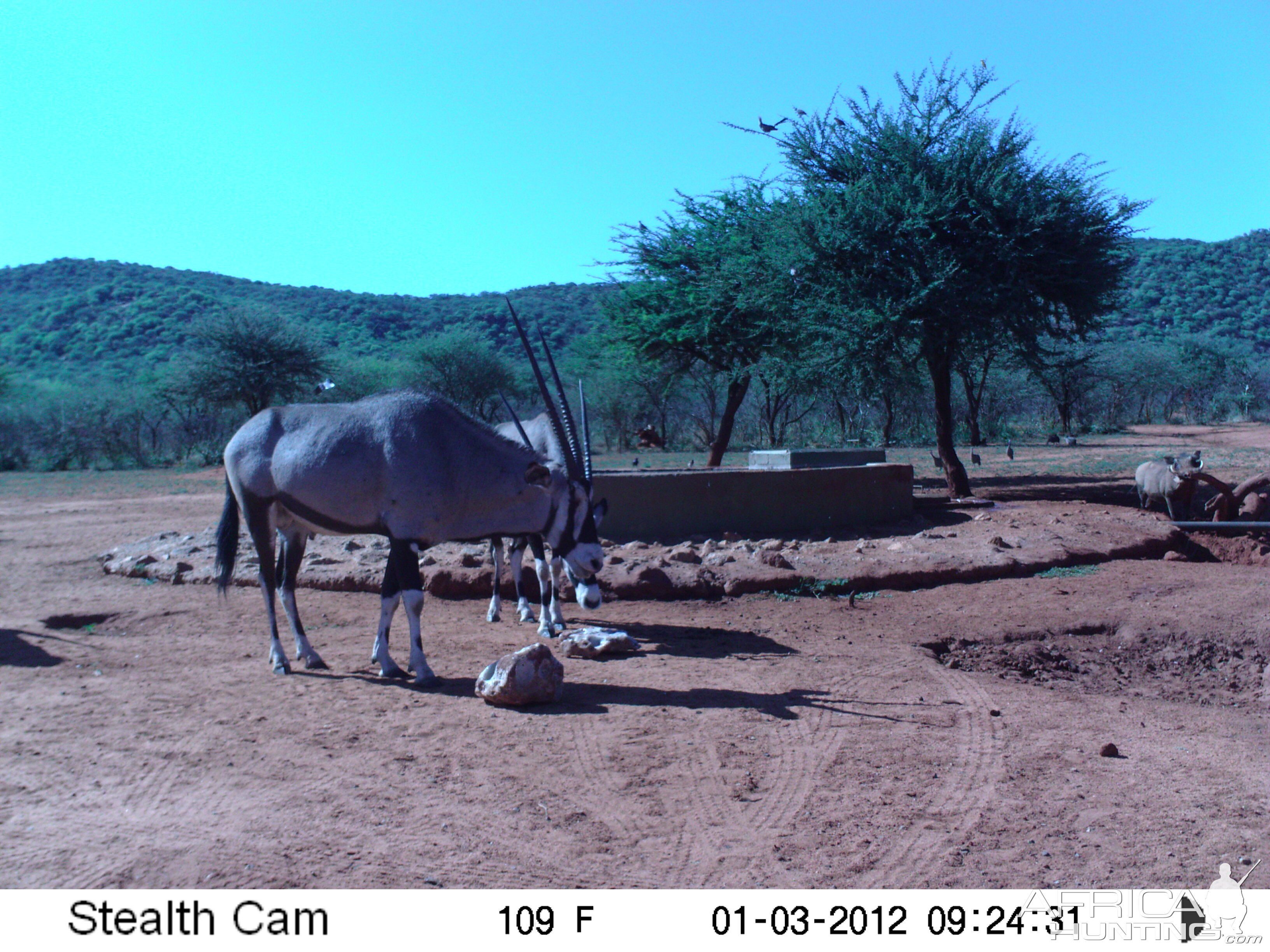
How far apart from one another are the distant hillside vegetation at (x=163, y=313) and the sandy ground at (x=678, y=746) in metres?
46.3

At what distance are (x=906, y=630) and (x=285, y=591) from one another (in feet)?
15.6

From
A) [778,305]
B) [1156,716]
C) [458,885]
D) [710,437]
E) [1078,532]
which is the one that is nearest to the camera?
[458,885]

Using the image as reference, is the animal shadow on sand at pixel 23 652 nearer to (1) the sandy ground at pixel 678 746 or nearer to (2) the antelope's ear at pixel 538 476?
(1) the sandy ground at pixel 678 746

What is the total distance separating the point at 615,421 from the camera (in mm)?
45562

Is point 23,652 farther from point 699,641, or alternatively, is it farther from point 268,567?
point 699,641

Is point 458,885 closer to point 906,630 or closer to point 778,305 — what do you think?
point 906,630

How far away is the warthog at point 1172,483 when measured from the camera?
1321cm

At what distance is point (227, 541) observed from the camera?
23.0 ft

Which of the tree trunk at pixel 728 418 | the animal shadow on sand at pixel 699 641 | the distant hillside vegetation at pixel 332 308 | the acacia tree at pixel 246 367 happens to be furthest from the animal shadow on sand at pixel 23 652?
the distant hillside vegetation at pixel 332 308

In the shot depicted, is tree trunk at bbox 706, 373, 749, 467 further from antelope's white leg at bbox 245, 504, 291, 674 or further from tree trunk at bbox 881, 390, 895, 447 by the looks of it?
tree trunk at bbox 881, 390, 895, 447

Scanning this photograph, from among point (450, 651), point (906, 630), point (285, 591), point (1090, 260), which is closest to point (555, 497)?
point (450, 651)

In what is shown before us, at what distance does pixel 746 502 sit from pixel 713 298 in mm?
7633

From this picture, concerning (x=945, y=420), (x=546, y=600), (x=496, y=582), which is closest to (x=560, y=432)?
(x=546, y=600)

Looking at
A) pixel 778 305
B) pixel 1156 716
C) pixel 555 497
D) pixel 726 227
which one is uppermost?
pixel 726 227
